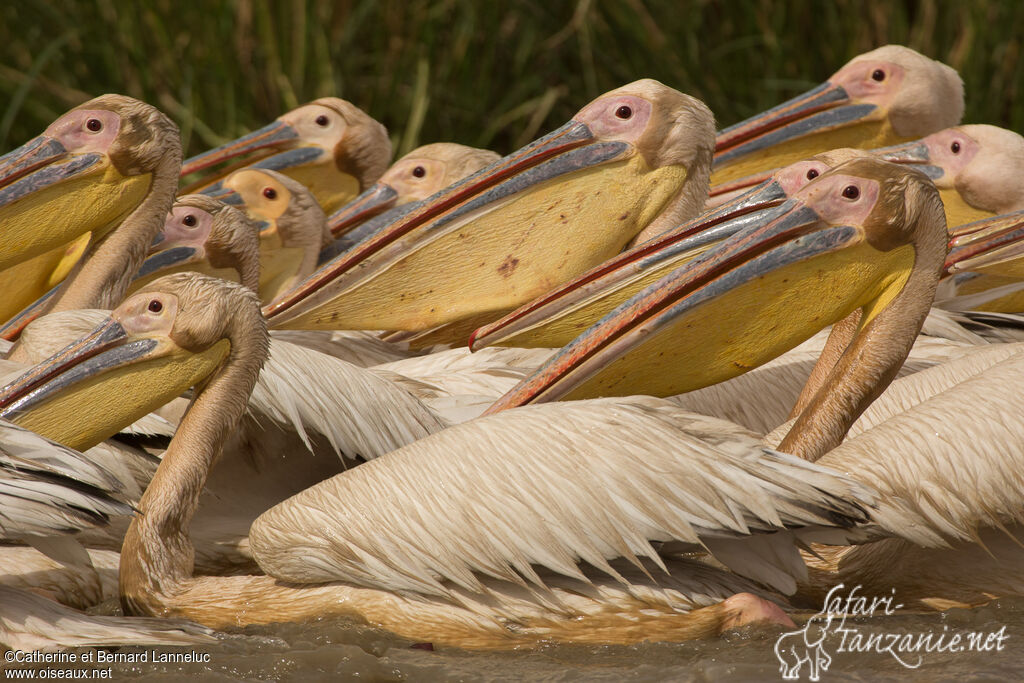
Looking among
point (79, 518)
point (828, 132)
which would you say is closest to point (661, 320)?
point (79, 518)

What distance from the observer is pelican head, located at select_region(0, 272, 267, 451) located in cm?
278

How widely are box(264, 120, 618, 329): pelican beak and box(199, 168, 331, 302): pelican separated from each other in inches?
28.0

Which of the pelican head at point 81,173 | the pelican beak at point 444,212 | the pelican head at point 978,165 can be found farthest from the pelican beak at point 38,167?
the pelican head at point 978,165

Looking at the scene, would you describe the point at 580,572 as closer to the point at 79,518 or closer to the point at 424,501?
the point at 424,501

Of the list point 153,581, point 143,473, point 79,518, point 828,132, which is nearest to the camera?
point 79,518

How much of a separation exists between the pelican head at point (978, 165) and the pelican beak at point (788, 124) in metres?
0.49

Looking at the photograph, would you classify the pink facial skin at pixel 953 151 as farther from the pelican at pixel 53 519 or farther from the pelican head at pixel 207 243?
the pelican at pixel 53 519

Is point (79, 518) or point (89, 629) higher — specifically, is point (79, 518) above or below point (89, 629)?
above

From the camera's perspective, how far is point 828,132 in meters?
4.59

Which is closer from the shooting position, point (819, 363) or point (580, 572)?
point (580, 572)

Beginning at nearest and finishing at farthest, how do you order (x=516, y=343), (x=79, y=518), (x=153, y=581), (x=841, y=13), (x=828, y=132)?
(x=79, y=518) → (x=153, y=581) → (x=516, y=343) → (x=828, y=132) → (x=841, y=13)

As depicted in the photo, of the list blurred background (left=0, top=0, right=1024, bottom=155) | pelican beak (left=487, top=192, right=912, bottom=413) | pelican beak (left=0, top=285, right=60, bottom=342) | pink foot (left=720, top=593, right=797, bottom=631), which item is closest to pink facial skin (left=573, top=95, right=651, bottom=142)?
pelican beak (left=487, top=192, right=912, bottom=413)

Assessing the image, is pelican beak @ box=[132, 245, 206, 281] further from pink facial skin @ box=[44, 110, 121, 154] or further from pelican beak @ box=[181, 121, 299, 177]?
pelican beak @ box=[181, 121, 299, 177]

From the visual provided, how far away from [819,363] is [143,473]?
144 centimetres
